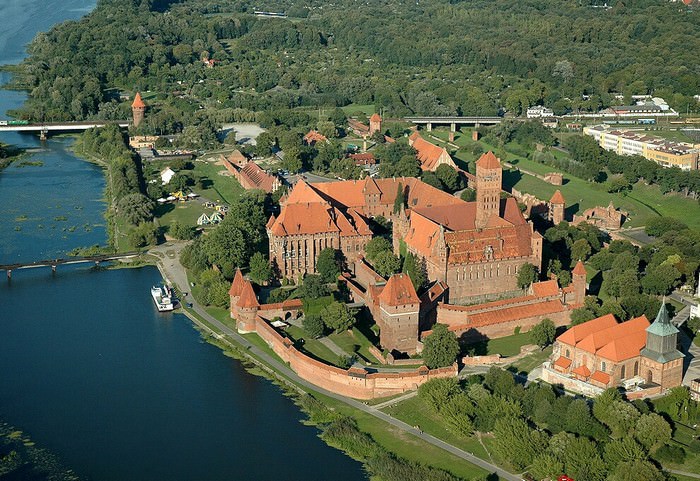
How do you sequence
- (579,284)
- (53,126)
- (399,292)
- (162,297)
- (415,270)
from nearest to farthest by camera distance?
1. (399,292)
2. (579,284)
3. (415,270)
4. (162,297)
5. (53,126)

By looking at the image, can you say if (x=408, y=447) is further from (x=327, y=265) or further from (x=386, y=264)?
(x=327, y=265)

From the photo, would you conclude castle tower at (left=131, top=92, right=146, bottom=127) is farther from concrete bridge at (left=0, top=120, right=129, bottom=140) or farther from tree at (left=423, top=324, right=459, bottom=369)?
tree at (left=423, top=324, right=459, bottom=369)

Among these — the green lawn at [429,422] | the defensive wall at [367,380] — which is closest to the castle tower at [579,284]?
the defensive wall at [367,380]

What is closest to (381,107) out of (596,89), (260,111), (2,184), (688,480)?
(260,111)

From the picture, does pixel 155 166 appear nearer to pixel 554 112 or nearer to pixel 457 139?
pixel 457 139

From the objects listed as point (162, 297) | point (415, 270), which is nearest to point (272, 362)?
point (415, 270)

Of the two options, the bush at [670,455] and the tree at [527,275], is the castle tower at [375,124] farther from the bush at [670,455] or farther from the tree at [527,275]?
the bush at [670,455]
